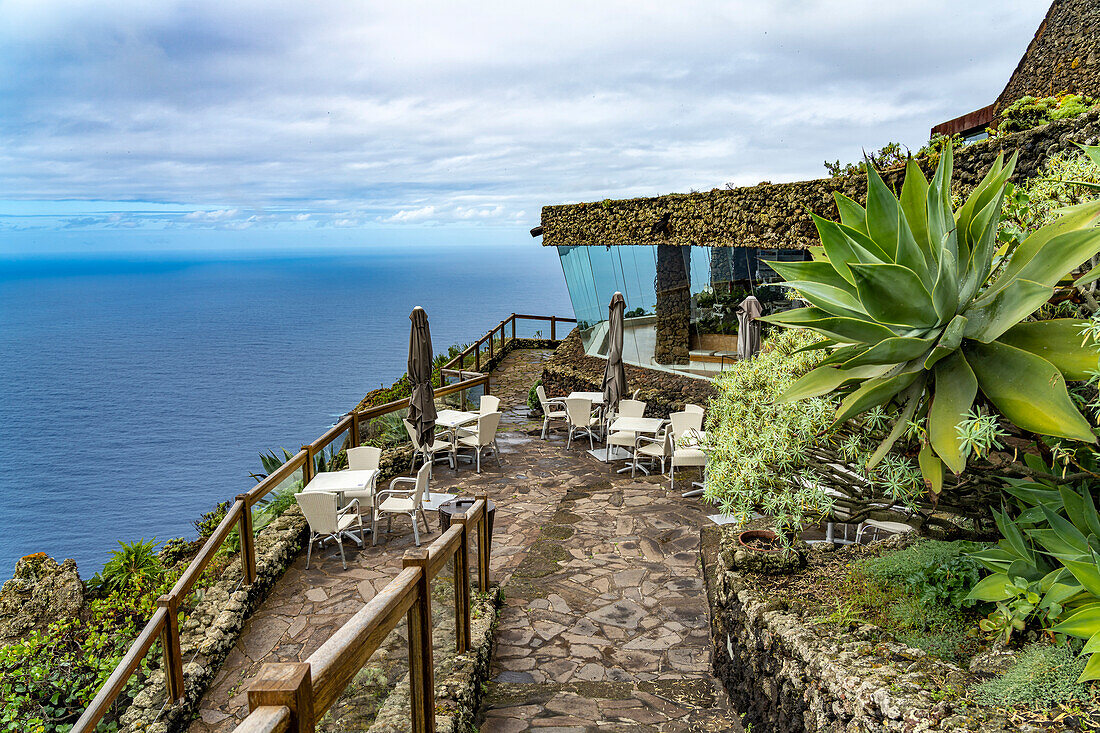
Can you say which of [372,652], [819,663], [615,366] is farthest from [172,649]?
[615,366]

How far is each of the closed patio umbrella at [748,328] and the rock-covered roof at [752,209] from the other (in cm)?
114

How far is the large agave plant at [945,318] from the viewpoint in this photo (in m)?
2.54

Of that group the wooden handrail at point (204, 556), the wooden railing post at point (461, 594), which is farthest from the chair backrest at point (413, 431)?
the wooden railing post at point (461, 594)

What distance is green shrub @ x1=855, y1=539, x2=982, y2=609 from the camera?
355 cm

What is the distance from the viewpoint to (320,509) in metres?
7.35

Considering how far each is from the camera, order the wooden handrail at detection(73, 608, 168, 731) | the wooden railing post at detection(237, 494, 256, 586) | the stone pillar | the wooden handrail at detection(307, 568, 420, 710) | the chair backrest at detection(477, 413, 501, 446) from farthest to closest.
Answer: the stone pillar → the chair backrest at detection(477, 413, 501, 446) → the wooden railing post at detection(237, 494, 256, 586) → the wooden handrail at detection(73, 608, 168, 731) → the wooden handrail at detection(307, 568, 420, 710)

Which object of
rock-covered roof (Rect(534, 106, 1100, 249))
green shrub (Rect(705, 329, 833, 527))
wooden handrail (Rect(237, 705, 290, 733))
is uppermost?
rock-covered roof (Rect(534, 106, 1100, 249))

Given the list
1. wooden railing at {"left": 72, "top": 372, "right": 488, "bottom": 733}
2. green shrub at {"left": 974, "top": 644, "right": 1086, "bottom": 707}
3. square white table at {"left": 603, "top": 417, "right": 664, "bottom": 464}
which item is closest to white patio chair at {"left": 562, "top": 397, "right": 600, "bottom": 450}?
square white table at {"left": 603, "top": 417, "right": 664, "bottom": 464}

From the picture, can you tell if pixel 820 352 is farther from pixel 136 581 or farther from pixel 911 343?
pixel 136 581

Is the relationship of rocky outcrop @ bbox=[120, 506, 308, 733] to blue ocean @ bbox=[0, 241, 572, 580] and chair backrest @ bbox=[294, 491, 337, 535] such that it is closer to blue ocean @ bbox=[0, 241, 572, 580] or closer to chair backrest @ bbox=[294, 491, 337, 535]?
chair backrest @ bbox=[294, 491, 337, 535]

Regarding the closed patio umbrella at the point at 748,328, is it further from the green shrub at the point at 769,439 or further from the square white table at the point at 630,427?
the green shrub at the point at 769,439

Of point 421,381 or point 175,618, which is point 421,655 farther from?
point 421,381

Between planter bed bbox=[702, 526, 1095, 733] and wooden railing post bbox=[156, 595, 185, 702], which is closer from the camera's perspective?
planter bed bbox=[702, 526, 1095, 733]

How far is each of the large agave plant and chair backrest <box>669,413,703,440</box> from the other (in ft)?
22.7
